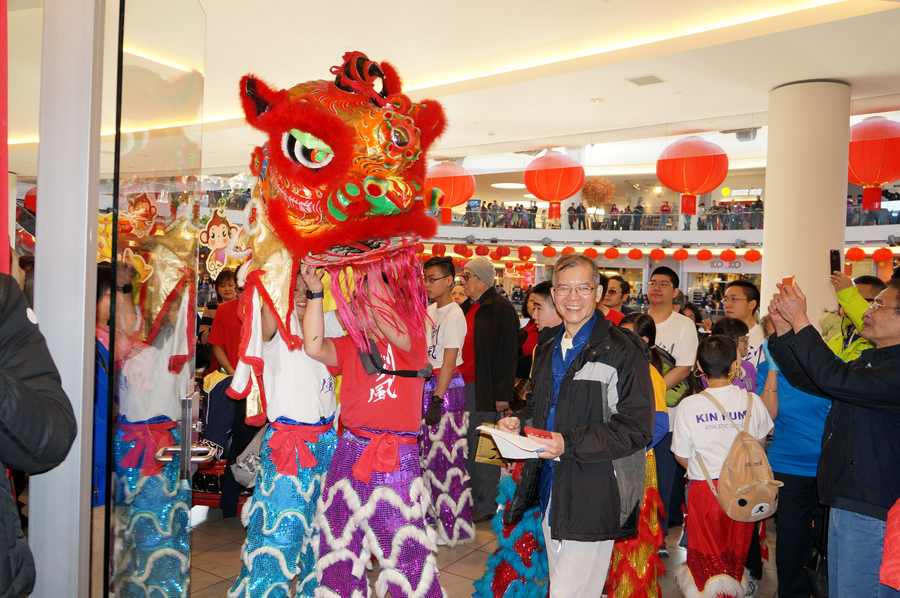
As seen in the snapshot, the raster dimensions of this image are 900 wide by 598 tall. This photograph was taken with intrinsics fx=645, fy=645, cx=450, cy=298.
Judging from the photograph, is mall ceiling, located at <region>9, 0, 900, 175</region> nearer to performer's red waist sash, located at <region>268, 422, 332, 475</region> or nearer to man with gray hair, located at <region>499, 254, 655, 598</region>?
man with gray hair, located at <region>499, 254, 655, 598</region>

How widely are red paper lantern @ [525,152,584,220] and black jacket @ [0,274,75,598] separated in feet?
23.9

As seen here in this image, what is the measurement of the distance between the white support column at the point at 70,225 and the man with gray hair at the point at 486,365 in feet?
9.84

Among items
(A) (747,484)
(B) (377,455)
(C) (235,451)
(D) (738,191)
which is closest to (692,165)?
(A) (747,484)

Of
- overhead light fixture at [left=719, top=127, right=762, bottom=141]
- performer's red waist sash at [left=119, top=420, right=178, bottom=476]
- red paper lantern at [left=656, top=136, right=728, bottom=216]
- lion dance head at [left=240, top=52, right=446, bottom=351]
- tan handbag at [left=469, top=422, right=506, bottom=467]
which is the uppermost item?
overhead light fixture at [left=719, top=127, right=762, bottom=141]

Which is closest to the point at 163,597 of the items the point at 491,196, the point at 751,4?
the point at 751,4

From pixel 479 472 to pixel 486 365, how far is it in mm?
774

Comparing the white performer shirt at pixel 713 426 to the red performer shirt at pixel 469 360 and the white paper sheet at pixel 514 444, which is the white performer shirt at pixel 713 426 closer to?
the white paper sheet at pixel 514 444

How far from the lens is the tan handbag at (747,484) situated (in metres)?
2.55

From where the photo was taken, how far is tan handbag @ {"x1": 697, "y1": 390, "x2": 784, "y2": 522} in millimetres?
2551

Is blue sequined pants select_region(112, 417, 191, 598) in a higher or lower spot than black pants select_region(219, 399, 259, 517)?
higher

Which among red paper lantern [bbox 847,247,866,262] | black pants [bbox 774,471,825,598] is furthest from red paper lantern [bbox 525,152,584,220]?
red paper lantern [bbox 847,247,866,262]

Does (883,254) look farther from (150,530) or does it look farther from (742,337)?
(150,530)

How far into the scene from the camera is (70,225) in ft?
3.93

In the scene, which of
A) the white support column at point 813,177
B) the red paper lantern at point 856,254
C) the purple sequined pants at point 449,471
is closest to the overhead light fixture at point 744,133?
the white support column at point 813,177
